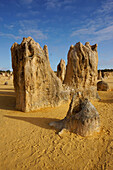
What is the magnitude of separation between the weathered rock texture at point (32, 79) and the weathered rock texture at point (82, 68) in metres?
1.86

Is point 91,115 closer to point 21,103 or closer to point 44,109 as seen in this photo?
point 44,109

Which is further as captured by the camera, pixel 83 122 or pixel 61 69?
pixel 61 69

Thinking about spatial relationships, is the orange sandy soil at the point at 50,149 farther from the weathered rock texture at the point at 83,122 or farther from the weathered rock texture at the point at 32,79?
the weathered rock texture at the point at 32,79

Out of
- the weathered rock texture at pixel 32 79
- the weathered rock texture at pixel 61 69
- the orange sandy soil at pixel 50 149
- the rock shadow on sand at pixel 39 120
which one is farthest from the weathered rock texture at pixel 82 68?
the weathered rock texture at pixel 61 69

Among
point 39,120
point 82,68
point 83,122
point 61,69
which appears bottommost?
point 39,120

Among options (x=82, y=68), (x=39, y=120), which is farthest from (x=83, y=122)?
(x=82, y=68)

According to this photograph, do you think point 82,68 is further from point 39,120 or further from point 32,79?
point 39,120

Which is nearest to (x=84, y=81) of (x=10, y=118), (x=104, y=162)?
(x=10, y=118)

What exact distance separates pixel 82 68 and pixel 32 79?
13.3 feet

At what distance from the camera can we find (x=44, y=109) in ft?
21.8

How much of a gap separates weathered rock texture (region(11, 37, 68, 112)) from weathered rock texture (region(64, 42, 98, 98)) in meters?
1.86

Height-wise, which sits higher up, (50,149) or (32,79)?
(32,79)

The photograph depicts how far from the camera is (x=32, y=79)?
6316mm

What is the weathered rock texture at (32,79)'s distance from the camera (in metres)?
6.20
